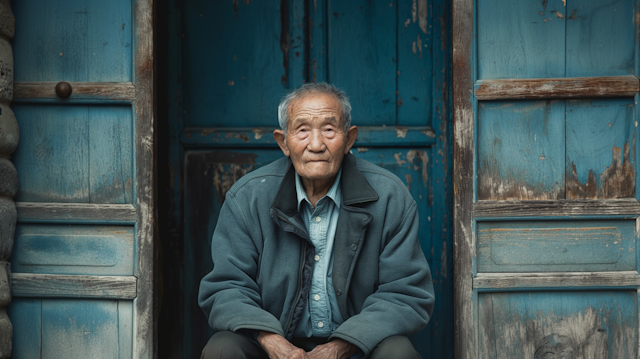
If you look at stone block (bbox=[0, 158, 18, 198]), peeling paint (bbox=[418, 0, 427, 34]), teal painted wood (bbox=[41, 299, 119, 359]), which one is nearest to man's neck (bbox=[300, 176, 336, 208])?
teal painted wood (bbox=[41, 299, 119, 359])

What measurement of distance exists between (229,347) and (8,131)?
1.46 meters

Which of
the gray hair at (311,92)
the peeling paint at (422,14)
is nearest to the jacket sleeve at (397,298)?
the gray hair at (311,92)

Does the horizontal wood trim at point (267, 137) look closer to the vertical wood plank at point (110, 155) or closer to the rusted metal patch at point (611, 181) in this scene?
the vertical wood plank at point (110, 155)

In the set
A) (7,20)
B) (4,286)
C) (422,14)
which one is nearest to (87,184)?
(4,286)

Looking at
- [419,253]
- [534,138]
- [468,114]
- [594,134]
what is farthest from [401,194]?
[594,134]

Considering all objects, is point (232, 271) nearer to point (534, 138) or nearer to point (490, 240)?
point (490, 240)

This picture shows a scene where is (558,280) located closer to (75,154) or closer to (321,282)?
(321,282)

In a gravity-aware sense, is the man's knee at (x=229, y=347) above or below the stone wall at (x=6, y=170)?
below

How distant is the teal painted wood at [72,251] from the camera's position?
2365mm

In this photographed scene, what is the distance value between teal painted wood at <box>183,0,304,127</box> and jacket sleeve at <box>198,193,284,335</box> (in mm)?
904

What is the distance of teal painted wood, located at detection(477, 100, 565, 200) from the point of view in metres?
2.33

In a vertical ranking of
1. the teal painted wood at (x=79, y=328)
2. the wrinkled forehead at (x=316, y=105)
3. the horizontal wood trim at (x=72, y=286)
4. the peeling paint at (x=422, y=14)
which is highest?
the peeling paint at (x=422, y=14)

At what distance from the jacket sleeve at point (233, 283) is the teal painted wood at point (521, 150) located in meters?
1.15

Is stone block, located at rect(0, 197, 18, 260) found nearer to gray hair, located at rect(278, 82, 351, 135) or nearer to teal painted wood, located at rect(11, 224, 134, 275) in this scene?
teal painted wood, located at rect(11, 224, 134, 275)
